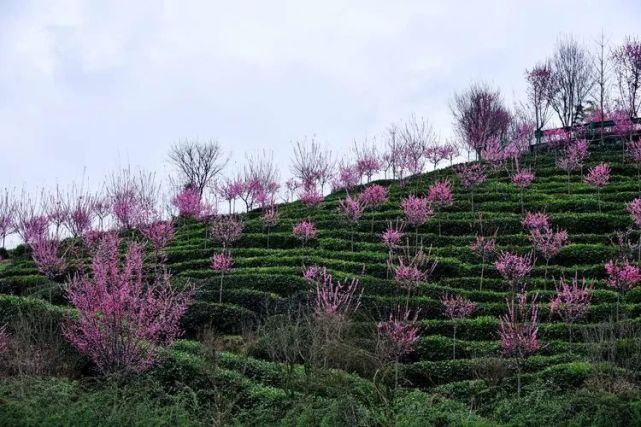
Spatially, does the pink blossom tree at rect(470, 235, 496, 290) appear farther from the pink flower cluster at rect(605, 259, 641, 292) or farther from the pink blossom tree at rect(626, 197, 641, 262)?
the pink flower cluster at rect(605, 259, 641, 292)

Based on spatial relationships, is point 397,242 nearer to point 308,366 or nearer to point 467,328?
point 467,328

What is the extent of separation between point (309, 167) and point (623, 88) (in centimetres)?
2378

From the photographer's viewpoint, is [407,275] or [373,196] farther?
[373,196]

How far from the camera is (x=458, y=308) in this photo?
23.5m

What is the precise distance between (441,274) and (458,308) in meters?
4.62

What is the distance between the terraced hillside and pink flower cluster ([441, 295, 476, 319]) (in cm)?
35

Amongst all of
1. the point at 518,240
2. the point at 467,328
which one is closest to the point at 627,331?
the point at 467,328

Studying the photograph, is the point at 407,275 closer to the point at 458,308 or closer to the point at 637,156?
the point at 458,308

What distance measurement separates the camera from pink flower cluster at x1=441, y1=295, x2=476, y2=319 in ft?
73.8

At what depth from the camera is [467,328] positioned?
2231 centimetres

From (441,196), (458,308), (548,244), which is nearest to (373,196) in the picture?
(441,196)

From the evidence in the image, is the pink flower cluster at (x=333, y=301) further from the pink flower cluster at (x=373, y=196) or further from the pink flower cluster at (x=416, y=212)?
the pink flower cluster at (x=373, y=196)

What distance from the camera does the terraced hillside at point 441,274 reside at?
762 inches

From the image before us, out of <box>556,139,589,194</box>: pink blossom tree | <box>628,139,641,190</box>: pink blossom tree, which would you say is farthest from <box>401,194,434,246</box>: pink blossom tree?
<box>628,139,641,190</box>: pink blossom tree
